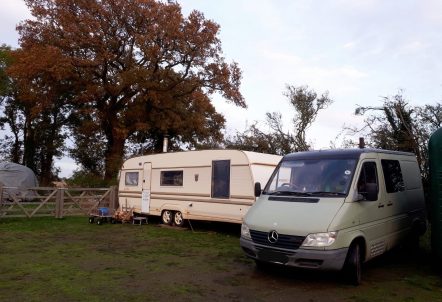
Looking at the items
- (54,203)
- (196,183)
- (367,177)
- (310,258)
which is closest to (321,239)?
(310,258)

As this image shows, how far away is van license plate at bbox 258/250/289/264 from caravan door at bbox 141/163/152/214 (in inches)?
352

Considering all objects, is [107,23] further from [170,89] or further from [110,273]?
[110,273]

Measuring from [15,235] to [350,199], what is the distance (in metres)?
9.53

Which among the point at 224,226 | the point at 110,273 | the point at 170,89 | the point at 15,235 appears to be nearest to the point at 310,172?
the point at 110,273

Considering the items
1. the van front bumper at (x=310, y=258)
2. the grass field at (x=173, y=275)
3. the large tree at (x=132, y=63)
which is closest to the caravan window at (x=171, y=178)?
the grass field at (x=173, y=275)

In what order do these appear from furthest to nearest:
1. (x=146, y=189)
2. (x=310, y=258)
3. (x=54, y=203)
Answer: (x=54, y=203) < (x=146, y=189) < (x=310, y=258)

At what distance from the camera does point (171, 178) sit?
46.8 ft

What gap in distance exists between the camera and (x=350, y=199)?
6820 mm

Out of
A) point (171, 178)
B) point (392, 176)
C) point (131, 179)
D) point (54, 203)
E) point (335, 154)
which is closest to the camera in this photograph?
point (335, 154)

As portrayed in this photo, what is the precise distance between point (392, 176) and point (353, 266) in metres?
2.49

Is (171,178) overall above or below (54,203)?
above

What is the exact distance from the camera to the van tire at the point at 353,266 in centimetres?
660

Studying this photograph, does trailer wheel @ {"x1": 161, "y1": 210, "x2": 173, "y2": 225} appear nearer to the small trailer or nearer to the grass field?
the small trailer

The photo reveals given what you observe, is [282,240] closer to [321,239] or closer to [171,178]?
[321,239]
